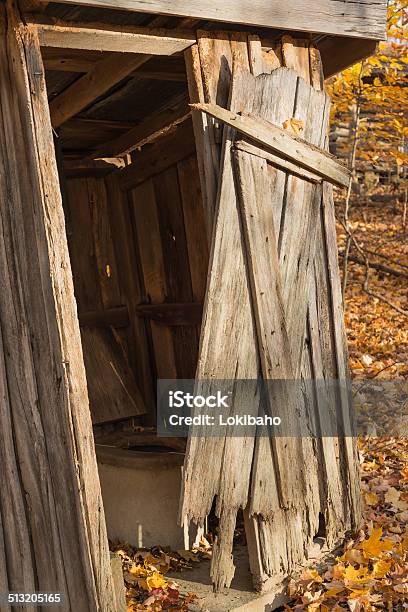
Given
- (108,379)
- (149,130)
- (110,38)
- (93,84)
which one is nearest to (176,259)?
(149,130)

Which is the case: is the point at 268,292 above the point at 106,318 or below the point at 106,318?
below

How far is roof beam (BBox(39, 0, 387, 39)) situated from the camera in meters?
4.09

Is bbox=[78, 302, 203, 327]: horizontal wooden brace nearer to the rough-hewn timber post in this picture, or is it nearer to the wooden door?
the wooden door

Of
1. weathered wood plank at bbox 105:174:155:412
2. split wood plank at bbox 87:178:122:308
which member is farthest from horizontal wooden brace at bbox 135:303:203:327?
split wood plank at bbox 87:178:122:308

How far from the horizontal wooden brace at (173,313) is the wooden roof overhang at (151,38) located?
5.01 ft

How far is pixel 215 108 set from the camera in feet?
14.4

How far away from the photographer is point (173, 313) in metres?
6.91

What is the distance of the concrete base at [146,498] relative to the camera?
5.34 m

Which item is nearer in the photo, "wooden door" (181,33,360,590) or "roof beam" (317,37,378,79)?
"wooden door" (181,33,360,590)

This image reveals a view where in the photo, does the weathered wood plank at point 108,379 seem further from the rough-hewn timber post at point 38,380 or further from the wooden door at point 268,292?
the rough-hewn timber post at point 38,380

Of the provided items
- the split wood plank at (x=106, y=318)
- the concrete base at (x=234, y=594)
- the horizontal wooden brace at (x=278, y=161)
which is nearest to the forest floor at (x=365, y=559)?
the concrete base at (x=234, y=594)

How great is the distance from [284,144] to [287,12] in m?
0.77

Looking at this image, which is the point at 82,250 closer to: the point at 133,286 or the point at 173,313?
the point at 133,286

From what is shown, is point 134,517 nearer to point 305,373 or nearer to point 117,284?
point 305,373
